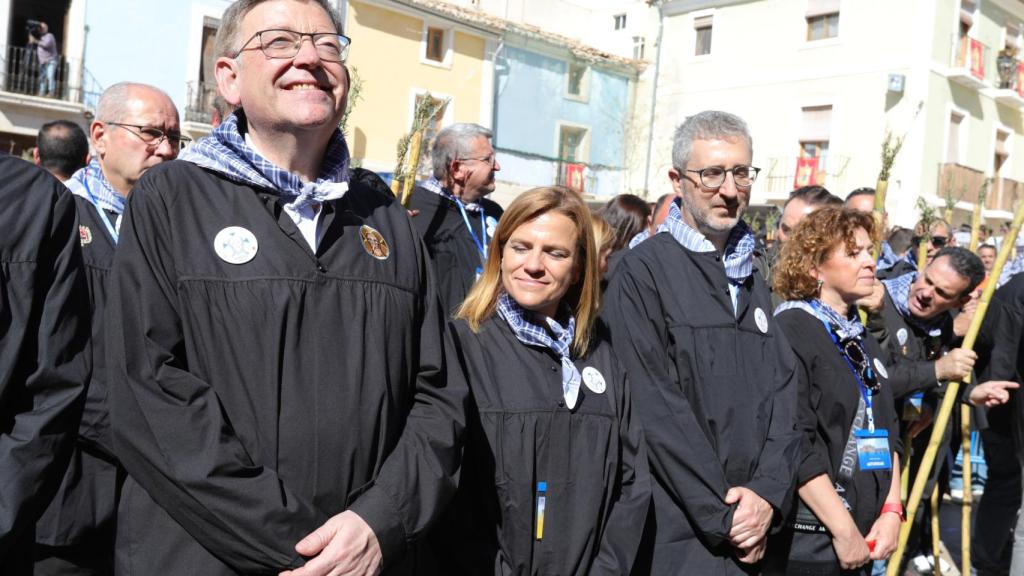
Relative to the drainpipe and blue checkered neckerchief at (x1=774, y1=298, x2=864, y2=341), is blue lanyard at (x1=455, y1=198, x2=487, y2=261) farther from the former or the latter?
the drainpipe

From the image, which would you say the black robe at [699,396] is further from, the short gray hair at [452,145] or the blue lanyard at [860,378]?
the short gray hair at [452,145]

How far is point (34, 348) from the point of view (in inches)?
91.4

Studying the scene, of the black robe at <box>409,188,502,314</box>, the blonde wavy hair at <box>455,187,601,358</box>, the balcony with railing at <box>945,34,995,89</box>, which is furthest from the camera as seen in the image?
the balcony with railing at <box>945,34,995,89</box>

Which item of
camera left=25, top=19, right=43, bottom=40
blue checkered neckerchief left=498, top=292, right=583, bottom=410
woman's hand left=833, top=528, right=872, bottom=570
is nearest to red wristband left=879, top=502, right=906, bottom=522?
woman's hand left=833, top=528, right=872, bottom=570

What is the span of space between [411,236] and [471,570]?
106 cm

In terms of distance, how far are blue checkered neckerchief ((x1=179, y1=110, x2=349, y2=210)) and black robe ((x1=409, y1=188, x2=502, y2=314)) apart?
254 cm

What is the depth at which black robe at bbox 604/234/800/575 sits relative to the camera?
10.6 feet

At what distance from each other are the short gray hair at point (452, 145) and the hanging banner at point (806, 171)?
71.2 ft

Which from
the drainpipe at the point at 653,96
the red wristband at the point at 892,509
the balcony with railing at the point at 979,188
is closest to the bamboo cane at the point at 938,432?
the red wristband at the point at 892,509

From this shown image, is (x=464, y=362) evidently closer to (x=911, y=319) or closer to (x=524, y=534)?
(x=524, y=534)

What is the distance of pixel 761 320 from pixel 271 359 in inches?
82.5

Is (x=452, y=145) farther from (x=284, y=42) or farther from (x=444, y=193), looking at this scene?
(x=284, y=42)

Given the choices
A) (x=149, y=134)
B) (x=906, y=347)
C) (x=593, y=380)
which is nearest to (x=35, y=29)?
(x=149, y=134)

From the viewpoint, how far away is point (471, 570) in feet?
9.24
